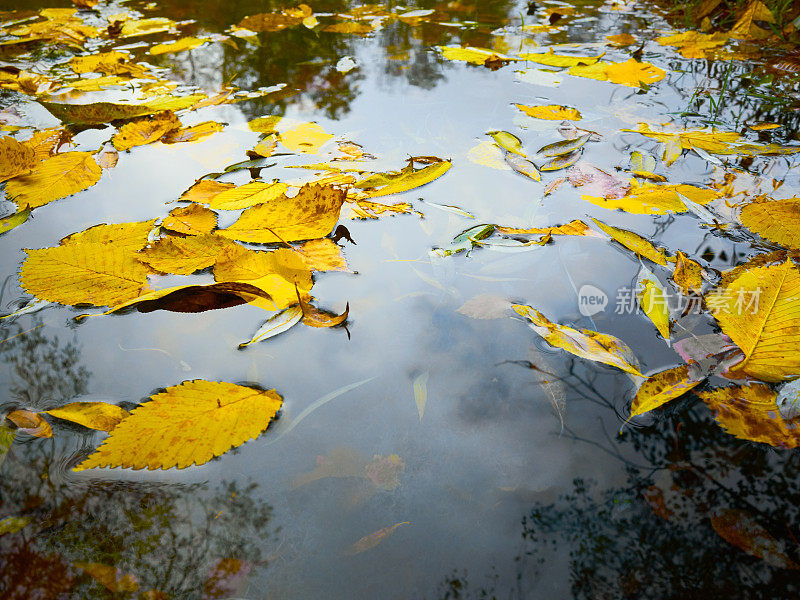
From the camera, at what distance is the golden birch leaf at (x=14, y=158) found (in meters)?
1.09

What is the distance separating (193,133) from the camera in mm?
1270

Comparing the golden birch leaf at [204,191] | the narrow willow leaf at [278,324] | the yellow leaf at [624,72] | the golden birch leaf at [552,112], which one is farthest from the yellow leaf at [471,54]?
the narrow willow leaf at [278,324]

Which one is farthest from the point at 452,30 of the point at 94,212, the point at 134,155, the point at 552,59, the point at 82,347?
the point at 82,347

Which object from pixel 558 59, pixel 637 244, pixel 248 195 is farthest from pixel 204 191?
pixel 558 59

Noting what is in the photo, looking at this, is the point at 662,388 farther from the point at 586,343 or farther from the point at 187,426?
the point at 187,426

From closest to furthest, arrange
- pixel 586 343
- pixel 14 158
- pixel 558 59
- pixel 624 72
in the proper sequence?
pixel 586 343
pixel 14 158
pixel 624 72
pixel 558 59

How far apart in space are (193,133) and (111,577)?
109cm

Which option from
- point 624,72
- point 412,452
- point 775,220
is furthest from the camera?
point 624,72

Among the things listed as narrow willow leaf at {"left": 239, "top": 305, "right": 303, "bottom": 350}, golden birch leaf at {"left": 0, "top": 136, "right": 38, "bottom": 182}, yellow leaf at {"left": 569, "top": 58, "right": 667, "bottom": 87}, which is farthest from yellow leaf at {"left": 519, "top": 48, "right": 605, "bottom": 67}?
golden birch leaf at {"left": 0, "top": 136, "right": 38, "bottom": 182}

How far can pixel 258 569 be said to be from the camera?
1.62 ft

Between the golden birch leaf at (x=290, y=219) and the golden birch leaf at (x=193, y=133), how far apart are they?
0.46 metres

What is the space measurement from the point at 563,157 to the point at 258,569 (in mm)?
1020

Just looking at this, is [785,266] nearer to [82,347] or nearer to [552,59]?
[82,347]

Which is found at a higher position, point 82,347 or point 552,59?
point 552,59
